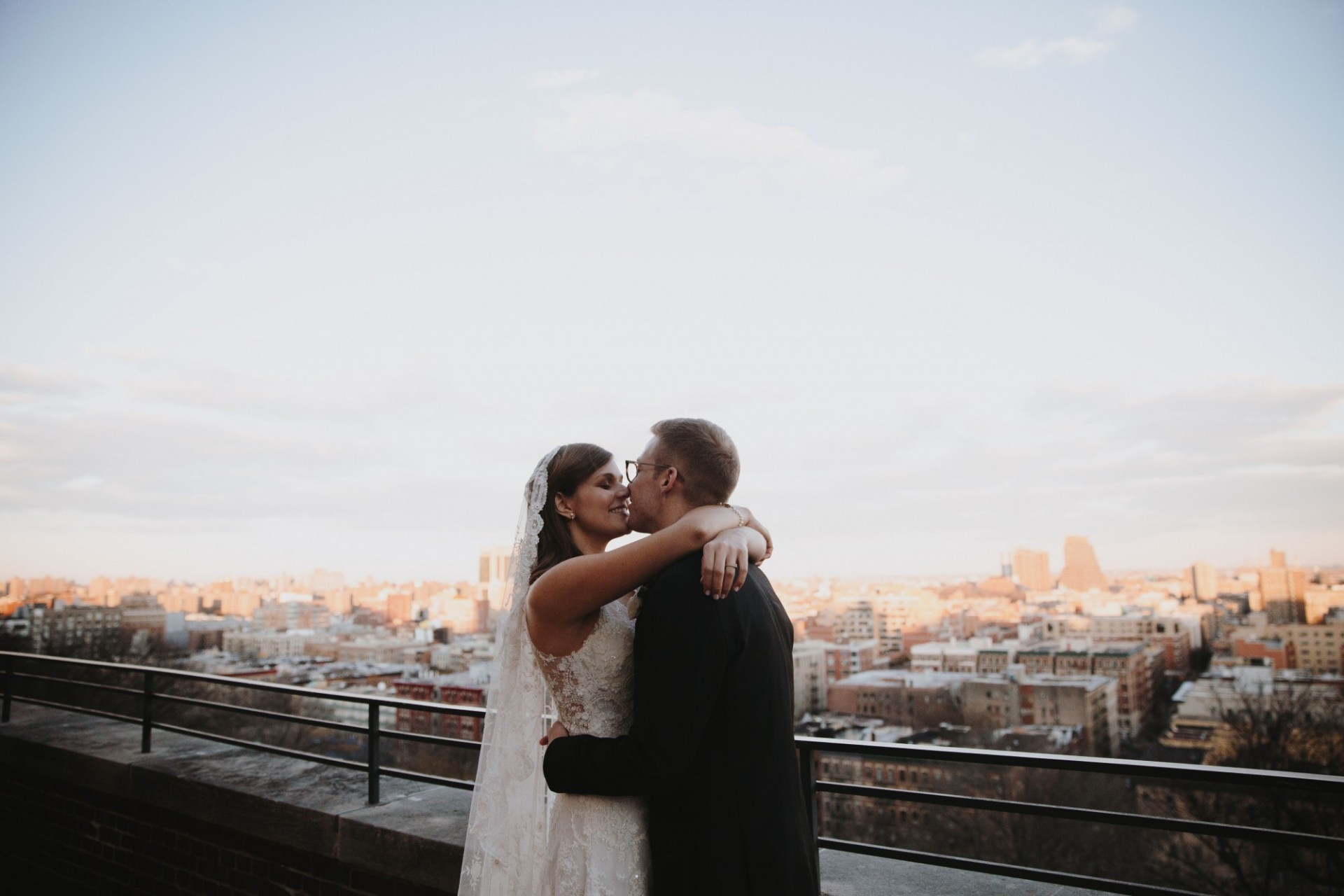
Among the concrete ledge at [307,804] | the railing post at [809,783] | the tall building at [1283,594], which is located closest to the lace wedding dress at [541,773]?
the railing post at [809,783]

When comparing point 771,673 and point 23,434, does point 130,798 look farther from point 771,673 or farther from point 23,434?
point 23,434

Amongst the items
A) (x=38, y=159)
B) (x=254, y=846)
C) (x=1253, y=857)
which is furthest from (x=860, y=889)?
(x=1253, y=857)

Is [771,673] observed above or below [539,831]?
above

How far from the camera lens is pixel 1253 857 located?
2567 centimetres

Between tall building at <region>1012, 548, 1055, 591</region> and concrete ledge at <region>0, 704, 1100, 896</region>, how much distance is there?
415 feet

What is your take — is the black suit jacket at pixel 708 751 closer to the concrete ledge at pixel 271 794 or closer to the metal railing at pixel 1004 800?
the metal railing at pixel 1004 800

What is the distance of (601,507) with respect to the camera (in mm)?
1987

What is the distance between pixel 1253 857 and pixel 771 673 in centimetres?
3284

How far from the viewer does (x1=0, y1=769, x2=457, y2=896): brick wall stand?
141 inches

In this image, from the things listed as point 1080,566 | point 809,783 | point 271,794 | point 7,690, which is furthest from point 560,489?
point 1080,566

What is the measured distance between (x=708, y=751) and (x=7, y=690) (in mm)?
6860

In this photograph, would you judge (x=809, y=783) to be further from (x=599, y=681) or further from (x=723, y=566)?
(x=723, y=566)

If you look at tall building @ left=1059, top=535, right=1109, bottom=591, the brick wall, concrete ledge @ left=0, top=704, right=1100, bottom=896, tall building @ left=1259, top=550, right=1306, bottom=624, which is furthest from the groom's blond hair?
tall building @ left=1059, top=535, right=1109, bottom=591

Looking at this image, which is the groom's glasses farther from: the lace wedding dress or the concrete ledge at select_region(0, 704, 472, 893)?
the concrete ledge at select_region(0, 704, 472, 893)
